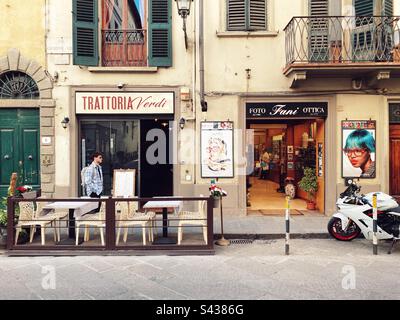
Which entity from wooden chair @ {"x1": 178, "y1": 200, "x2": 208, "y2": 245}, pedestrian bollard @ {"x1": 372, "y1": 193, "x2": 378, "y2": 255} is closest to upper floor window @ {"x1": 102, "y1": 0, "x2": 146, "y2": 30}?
wooden chair @ {"x1": 178, "y1": 200, "x2": 208, "y2": 245}

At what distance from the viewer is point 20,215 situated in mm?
6965

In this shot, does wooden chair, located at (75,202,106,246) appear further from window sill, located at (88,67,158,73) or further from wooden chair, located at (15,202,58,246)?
window sill, located at (88,67,158,73)

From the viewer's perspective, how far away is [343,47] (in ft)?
32.3

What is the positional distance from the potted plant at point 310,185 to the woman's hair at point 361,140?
147cm

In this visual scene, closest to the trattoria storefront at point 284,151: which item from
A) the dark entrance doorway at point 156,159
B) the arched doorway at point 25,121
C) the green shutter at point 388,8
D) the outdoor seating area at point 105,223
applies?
the dark entrance doorway at point 156,159

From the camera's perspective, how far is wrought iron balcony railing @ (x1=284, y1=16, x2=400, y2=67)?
368 inches

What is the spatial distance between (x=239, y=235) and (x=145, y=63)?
573 centimetres

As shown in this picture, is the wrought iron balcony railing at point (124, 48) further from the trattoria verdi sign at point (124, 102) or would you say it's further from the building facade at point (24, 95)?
the building facade at point (24, 95)

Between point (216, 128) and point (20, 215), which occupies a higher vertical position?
point (216, 128)

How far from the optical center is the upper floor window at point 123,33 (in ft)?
32.7
